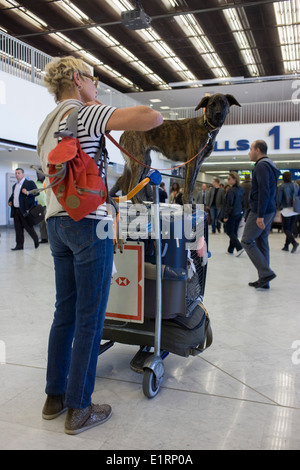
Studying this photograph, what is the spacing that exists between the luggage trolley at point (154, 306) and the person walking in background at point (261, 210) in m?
2.36

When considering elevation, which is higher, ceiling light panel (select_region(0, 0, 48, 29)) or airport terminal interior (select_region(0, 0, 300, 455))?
ceiling light panel (select_region(0, 0, 48, 29))

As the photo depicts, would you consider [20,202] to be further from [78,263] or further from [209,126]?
[78,263]

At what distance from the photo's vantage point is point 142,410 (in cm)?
180

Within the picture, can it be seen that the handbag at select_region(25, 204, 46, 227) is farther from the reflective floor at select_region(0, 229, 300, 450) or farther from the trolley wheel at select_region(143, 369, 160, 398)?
the trolley wheel at select_region(143, 369, 160, 398)

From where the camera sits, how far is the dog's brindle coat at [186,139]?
6.97 feet

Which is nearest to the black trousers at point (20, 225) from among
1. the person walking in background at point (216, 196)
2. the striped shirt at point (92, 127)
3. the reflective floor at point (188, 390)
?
the reflective floor at point (188, 390)

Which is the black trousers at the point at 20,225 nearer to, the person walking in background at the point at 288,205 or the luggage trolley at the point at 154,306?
the person walking in background at the point at 288,205

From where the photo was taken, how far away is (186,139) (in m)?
2.24

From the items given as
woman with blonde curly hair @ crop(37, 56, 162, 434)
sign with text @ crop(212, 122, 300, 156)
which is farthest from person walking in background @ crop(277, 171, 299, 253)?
woman with blonde curly hair @ crop(37, 56, 162, 434)

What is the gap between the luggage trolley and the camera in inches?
76.0

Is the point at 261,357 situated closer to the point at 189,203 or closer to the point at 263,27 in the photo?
the point at 189,203

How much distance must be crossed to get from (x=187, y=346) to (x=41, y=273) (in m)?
3.66

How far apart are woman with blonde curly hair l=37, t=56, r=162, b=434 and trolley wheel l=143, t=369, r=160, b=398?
0.20m
